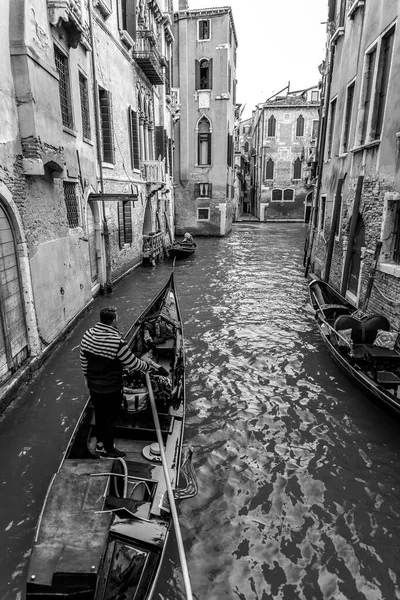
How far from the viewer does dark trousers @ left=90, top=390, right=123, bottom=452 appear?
3.71 meters

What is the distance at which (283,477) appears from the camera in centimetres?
422

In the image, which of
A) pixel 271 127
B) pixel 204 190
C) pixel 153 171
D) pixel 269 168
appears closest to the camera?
pixel 153 171

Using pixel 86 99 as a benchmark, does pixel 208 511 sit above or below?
below

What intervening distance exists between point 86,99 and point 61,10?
3.02 meters

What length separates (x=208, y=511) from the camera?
3.76 m

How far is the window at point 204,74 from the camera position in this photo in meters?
21.7

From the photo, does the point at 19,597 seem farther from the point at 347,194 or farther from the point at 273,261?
the point at 273,261

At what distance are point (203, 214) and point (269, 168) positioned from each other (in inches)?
478

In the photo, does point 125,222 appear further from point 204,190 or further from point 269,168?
point 269,168

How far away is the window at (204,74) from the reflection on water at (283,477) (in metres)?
18.0

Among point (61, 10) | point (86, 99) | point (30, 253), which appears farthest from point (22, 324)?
point (86, 99)

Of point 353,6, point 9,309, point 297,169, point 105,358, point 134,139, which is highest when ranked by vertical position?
point 353,6

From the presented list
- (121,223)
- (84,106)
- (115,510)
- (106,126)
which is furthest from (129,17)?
(115,510)

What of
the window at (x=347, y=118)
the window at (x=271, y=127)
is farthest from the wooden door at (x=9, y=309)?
the window at (x=271, y=127)
